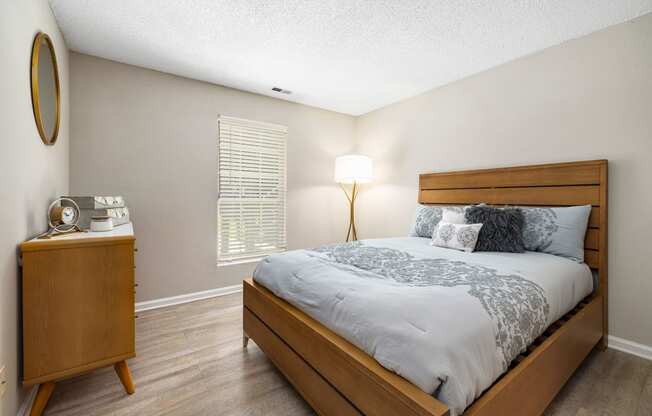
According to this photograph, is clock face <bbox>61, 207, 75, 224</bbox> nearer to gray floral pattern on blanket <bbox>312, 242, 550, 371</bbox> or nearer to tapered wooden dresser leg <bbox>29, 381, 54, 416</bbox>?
tapered wooden dresser leg <bbox>29, 381, 54, 416</bbox>

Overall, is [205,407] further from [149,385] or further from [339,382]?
[339,382]

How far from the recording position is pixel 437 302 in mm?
1190

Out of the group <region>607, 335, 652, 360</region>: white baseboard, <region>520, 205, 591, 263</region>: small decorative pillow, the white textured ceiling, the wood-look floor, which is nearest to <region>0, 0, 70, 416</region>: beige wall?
the wood-look floor

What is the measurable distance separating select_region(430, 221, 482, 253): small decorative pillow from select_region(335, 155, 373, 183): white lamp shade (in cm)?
147

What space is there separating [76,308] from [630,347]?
11.7 feet

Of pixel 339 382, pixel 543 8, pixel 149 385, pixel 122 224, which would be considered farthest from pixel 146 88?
pixel 543 8

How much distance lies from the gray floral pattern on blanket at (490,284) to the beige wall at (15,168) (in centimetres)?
162

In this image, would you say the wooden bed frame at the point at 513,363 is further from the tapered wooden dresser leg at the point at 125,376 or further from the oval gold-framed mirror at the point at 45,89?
the oval gold-framed mirror at the point at 45,89

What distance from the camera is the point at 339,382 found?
1.24 meters

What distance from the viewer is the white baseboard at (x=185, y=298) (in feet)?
9.45

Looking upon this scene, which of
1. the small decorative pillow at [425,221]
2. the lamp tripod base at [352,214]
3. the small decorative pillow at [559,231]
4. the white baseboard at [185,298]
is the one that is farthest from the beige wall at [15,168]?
the lamp tripod base at [352,214]

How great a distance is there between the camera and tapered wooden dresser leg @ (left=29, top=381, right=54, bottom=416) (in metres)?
1.44

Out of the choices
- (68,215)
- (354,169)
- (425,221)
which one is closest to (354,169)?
(354,169)

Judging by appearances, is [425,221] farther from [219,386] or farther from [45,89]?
[45,89]
